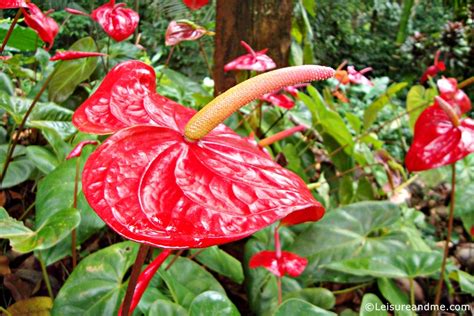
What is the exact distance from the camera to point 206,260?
713 mm

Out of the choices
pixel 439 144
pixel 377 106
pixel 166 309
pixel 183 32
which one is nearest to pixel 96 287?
pixel 166 309

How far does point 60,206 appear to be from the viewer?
0.60 meters

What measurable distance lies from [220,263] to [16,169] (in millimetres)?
394

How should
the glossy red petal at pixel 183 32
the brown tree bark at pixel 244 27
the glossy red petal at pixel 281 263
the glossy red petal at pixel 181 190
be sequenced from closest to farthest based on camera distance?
1. the glossy red petal at pixel 181 190
2. the glossy red petal at pixel 281 263
3. the glossy red petal at pixel 183 32
4. the brown tree bark at pixel 244 27

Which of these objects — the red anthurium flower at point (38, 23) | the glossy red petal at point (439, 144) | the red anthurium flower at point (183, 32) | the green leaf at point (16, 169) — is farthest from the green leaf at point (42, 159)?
the glossy red petal at point (439, 144)

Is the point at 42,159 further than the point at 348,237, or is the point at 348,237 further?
the point at 348,237

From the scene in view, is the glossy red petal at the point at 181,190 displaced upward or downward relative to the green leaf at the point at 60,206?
upward

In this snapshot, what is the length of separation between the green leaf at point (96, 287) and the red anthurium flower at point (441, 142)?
0.39 meters

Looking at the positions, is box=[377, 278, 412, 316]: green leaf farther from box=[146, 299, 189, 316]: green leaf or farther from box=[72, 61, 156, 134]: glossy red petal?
box=[72, 61, 156, 134]: glossy red petal

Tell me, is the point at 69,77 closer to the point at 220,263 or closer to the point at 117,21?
the point at 117,21

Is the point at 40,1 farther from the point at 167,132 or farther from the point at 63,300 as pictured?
the point at 167,132

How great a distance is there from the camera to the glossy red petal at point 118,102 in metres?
0.33

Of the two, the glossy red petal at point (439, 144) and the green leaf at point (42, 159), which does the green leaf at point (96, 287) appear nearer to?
the green leaf at point (42, 159)

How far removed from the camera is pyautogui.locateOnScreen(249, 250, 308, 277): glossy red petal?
0.56 m
